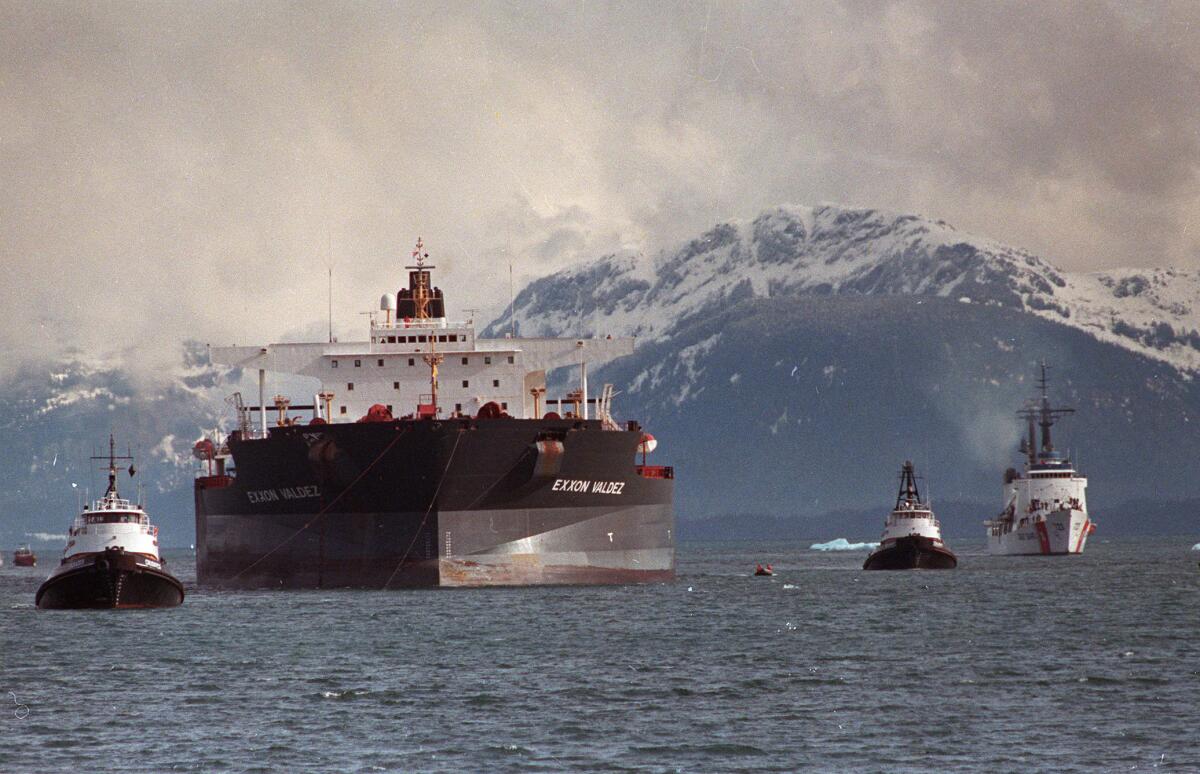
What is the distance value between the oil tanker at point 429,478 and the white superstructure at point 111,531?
6.98 meters

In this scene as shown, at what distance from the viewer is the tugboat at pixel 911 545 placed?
111 meters

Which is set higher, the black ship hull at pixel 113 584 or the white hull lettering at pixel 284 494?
the white hull lettering at pixel 284 494

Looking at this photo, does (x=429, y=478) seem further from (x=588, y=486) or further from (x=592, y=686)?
(x=592, y=686)

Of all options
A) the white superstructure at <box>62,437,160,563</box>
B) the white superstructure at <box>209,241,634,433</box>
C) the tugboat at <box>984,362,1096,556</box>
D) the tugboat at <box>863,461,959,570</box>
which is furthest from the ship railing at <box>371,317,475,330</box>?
the tugboat at <box>984,362,1096,556</box>

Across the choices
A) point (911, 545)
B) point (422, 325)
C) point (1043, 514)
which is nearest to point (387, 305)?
point (422, 325)

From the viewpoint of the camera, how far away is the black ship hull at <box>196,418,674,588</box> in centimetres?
6925

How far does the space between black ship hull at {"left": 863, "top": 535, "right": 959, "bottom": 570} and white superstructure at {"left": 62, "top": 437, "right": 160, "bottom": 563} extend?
54.4m

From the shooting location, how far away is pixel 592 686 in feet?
139

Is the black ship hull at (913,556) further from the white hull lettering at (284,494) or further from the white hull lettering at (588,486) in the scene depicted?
the white hull lettering at (284,494)

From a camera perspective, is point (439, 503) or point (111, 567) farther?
point (439, 503)

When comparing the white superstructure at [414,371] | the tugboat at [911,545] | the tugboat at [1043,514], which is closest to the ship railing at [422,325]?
the white superstructure at [414,371]

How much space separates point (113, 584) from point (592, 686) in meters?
28.0

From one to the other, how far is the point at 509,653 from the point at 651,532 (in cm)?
3139

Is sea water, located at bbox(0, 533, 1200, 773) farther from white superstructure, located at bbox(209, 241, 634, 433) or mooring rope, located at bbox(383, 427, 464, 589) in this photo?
white superstructure, located at bbox(209, 241, 634, 433)
